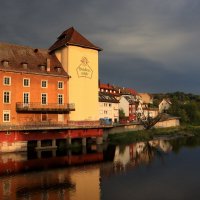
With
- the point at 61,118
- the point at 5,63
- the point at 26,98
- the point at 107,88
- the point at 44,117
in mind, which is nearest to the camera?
the point at 5,63

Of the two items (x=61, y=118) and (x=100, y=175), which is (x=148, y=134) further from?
(x=100, y=175)

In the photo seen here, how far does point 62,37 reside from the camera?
2265 inches

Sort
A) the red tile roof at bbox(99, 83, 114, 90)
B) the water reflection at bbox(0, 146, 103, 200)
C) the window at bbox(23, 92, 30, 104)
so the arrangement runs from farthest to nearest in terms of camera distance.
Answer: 1. the red tile roof at bbox(99, 83, 114, 90)
2. the window at bbox(23, 92, 30, 104)
3. the water reflection at bbox(0, 146, 103, 200)

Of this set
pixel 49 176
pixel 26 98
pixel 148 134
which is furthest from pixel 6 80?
pixel 148 134

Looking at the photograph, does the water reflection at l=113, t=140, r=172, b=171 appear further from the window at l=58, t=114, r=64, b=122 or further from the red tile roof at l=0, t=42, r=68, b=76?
the red tile roof at l=0, t=42, r=68, b=76

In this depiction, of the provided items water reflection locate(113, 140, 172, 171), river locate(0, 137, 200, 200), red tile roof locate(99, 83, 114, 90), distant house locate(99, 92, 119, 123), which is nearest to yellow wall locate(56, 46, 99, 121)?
water reflection locate(113, 140, 172, 171)

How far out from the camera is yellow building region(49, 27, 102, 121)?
52.4 meters

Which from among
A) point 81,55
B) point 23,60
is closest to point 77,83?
point 81,55

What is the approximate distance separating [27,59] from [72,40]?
819 cm

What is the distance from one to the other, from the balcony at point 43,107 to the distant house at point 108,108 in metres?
25.8

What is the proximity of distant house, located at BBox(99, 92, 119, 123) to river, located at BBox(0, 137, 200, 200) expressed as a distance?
30.5m

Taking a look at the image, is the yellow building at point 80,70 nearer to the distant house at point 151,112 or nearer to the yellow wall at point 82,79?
the yellow wall at point 82,79

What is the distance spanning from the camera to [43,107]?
48094 millimetres

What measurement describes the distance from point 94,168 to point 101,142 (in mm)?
19021
